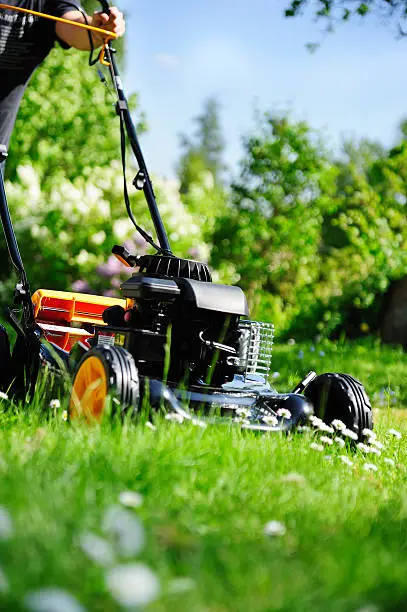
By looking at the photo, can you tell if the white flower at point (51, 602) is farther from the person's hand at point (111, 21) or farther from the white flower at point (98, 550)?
the person's hand at point (111, 21)

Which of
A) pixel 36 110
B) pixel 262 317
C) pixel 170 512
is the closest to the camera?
pixel 170 512

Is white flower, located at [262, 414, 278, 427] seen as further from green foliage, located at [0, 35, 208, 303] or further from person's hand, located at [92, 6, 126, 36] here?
green foliage, located at [0, 35, 208, 303]

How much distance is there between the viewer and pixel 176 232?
1065 centimetres

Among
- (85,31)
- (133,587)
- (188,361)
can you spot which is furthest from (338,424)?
(85,31)

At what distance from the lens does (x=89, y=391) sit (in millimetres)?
2896

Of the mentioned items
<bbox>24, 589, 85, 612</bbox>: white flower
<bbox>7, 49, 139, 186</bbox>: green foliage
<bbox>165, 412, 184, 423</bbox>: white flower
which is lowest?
<bbox>165, 412, 184, 423</bbox>: white flower

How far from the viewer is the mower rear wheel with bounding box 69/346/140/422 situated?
9.09 feet

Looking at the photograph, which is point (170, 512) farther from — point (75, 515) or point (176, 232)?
point (176, 232)

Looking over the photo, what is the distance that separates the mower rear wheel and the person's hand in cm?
171

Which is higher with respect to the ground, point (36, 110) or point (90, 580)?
point (36, 110)

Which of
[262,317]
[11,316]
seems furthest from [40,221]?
[11,316]

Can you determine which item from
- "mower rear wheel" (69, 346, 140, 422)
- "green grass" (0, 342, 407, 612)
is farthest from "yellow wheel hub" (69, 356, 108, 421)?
"green grass" (0, 342, 407, 612)

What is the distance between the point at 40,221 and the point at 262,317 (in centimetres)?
300

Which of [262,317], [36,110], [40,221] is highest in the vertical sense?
[36,110]
